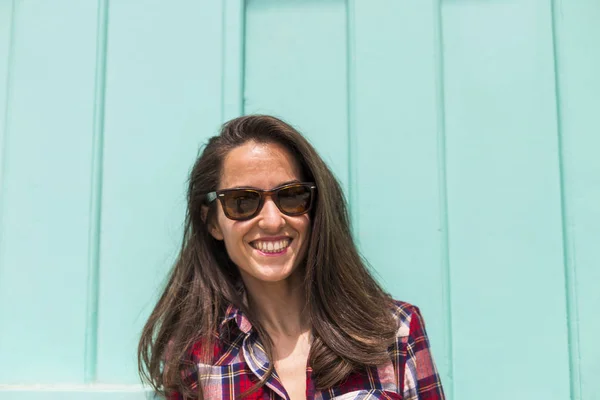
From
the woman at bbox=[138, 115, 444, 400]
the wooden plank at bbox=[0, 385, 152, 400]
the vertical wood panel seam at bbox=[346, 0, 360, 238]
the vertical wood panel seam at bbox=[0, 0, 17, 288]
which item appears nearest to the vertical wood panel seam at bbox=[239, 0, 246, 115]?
the woman at bbox=[138, 115, 444, 400]

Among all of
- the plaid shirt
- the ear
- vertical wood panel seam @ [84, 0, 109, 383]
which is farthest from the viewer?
vertical wood panel seam @ [84, 0, 109, 383]

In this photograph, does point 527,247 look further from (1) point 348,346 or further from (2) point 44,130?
(2) point 44,130

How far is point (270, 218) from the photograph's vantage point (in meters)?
1.14

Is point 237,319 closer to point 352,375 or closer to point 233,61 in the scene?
point 352,375

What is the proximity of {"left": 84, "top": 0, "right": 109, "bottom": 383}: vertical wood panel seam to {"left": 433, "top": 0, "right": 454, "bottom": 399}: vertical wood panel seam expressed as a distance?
1012mm

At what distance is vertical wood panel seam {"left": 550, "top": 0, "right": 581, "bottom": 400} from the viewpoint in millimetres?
1328

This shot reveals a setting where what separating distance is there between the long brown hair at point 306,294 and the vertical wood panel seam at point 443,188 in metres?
0.22

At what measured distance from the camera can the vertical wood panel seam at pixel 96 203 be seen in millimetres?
1386

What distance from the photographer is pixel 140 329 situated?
1.39m

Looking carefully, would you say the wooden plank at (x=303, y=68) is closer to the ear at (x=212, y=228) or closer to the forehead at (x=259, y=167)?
the forehead at (x=259, y=167)

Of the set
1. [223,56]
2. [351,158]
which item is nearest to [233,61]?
[223,56]

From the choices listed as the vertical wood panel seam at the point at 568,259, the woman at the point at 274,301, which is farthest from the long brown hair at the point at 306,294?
the vertical wood panel seam at the point at 568,259

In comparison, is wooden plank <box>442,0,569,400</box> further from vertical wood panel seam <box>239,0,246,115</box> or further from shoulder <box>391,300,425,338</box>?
vertical wood panel seam <box>239,0,246,115</box>

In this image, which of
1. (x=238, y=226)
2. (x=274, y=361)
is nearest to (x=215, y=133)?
(x=238, y=226)
